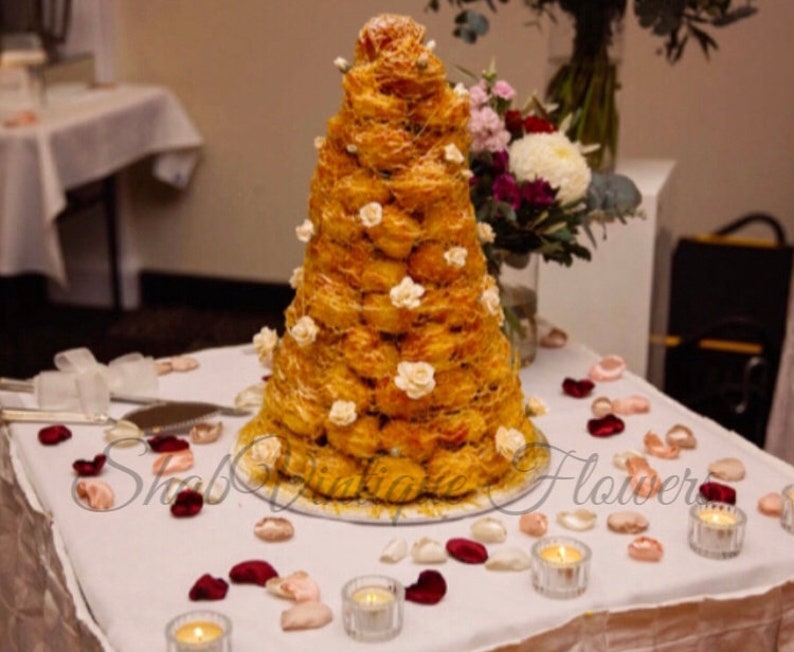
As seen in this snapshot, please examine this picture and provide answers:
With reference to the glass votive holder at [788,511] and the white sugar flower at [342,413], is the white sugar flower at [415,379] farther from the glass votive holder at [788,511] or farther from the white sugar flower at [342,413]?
the glass votive holder at [788,511]

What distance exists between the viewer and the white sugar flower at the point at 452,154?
1282 mm

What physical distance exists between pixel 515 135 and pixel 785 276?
5.24 ft

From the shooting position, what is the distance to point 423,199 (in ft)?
4.16

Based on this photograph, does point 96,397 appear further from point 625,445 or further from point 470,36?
point 470,36

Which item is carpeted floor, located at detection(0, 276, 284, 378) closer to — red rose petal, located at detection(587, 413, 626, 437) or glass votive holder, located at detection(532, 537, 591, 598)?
red rose petal, located at detection(587, 413, 626, 437)

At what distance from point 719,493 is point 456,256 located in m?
0.38

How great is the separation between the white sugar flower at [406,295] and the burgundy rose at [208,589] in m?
0.34

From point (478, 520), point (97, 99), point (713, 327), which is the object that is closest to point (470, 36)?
point (713, 327)

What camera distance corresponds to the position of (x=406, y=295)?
126cm

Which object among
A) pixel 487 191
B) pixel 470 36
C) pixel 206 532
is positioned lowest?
pixel 206 532

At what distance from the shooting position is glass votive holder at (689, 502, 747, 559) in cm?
120

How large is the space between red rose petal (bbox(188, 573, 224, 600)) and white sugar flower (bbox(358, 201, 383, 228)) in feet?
1.28

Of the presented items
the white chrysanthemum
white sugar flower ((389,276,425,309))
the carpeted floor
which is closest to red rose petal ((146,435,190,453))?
white sugar flower ((389,276,425,309))

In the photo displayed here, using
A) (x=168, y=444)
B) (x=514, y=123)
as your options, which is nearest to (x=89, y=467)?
(x=168, y=444)
